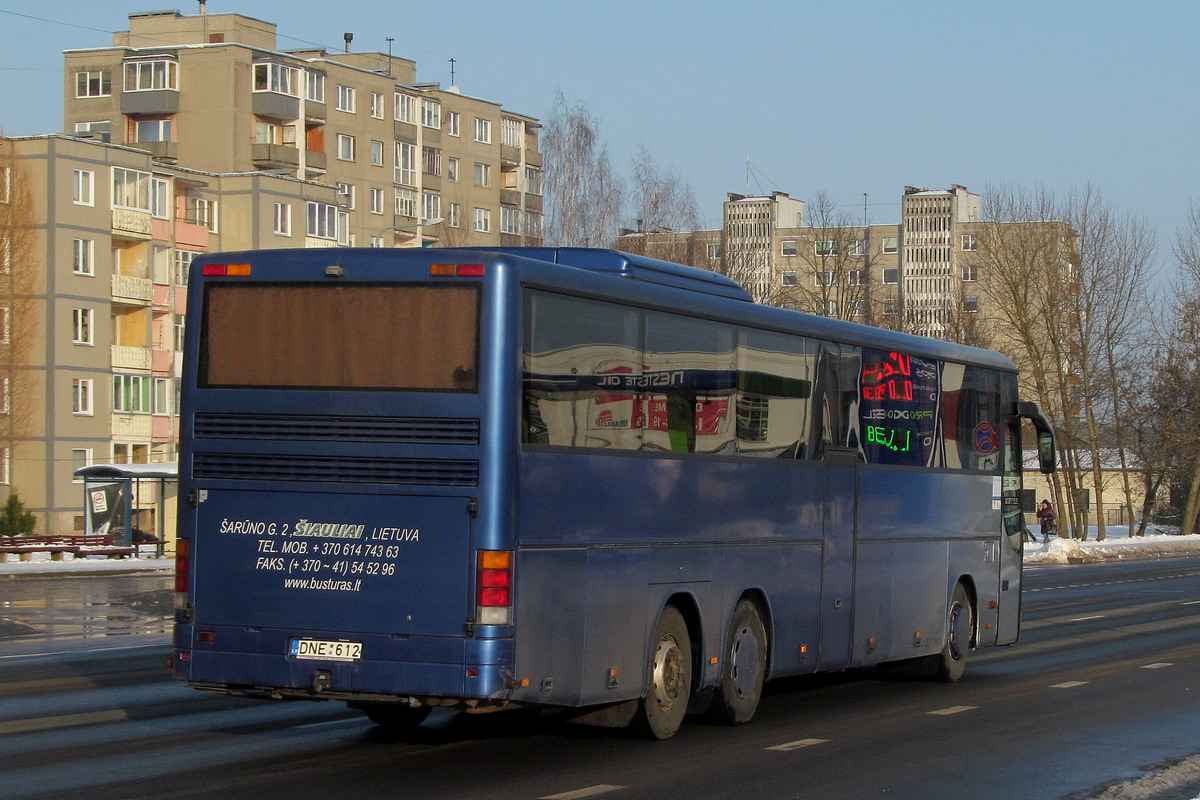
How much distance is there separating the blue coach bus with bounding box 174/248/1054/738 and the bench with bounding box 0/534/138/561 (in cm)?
3378

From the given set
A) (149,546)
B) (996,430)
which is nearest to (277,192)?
(149,546)

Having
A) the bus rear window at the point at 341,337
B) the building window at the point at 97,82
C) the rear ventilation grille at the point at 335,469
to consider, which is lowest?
the rear ventilation grille at the point at 335,469

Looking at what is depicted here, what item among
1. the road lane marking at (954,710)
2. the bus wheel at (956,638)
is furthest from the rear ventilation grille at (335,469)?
the bus wheel at (956,638)

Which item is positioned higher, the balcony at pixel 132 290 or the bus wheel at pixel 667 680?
the balcony at pixel 132 290

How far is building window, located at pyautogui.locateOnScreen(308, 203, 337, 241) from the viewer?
81.1 m

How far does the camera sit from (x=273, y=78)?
282 ft

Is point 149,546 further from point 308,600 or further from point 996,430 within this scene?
point 308,600

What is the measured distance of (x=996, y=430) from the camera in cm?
1744

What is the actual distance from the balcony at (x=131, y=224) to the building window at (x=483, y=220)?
37.8 m

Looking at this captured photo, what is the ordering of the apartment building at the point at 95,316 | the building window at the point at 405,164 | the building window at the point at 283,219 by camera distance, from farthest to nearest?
the building window at the point at 405,164, the building window at the point at 283,219, the apartment building at the point at 95,316

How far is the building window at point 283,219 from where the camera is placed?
78438 mm

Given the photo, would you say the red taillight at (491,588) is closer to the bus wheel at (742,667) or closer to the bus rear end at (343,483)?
the bus rear end at (343,483)

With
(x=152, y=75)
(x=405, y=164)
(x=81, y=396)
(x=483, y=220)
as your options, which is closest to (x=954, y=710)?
(x=81, y=396)

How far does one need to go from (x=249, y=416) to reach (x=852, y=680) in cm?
837
